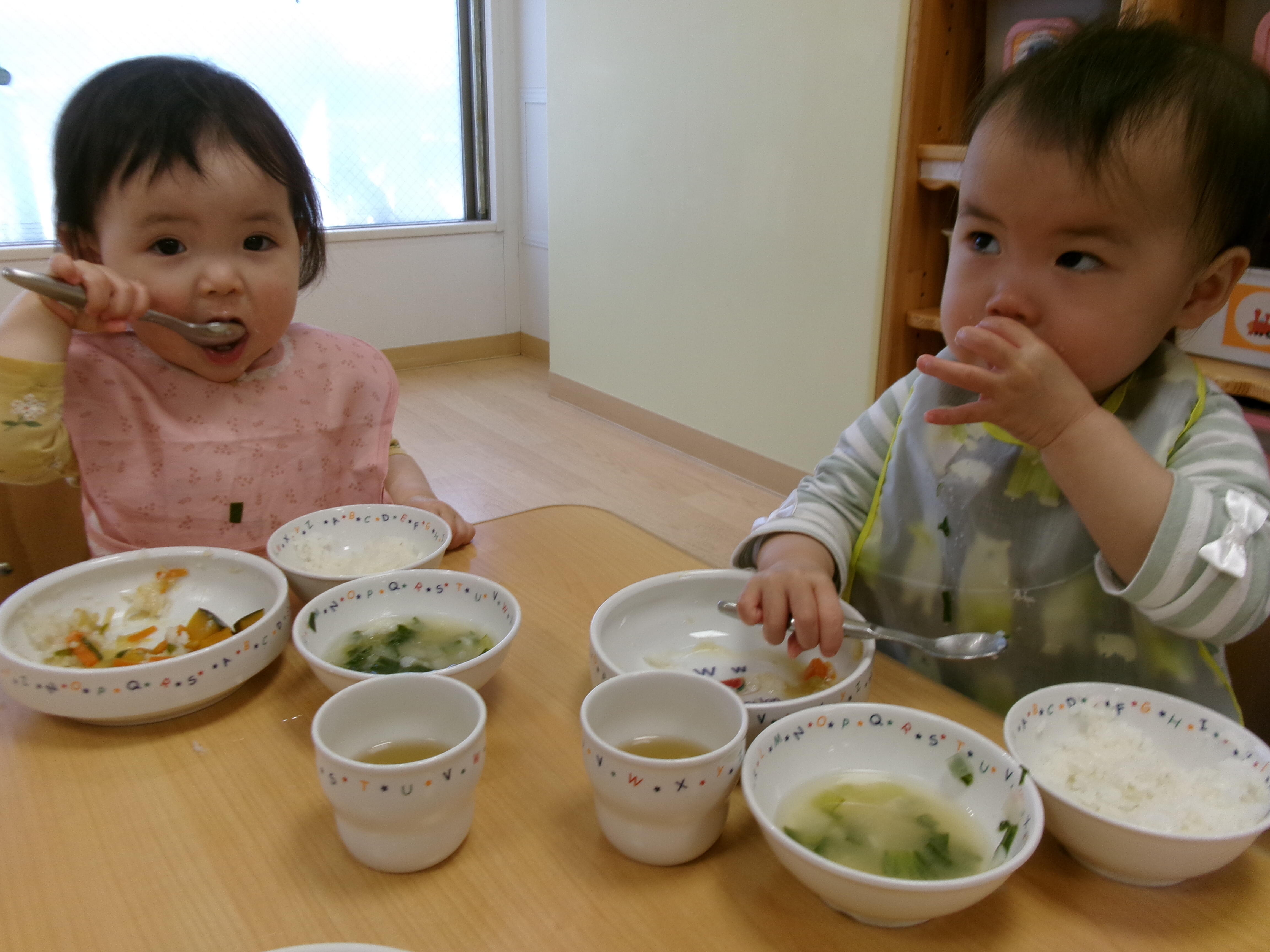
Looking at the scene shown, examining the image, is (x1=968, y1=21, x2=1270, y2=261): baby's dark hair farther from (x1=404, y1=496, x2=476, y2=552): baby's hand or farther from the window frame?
the window frame

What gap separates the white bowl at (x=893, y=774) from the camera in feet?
1.67

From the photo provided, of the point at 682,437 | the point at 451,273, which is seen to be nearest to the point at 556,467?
the point at 682,437

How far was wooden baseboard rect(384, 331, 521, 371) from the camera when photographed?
14.6 ft

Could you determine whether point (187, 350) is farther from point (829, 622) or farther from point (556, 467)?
point (556, 467)

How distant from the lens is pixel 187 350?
1.14 metres

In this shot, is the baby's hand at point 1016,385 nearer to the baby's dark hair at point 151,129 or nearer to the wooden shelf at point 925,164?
the baby's dark hair at point 151,129

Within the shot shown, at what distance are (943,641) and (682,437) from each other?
8.33 ft

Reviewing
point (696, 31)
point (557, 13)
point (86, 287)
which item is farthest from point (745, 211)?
point (86, 287)

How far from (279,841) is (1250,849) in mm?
633

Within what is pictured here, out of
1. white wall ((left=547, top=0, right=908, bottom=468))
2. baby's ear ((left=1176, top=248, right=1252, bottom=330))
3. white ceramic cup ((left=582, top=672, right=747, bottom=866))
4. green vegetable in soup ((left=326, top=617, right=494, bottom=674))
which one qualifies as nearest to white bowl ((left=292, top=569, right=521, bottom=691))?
green vegetable in soup ((left=326, top=617, right=494, bottom=674))

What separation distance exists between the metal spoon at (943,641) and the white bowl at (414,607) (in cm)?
25

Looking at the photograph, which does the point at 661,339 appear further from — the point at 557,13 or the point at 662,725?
the point at 662,725

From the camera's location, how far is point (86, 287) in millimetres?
933

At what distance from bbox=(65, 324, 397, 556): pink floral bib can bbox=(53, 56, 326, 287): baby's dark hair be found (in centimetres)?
20
